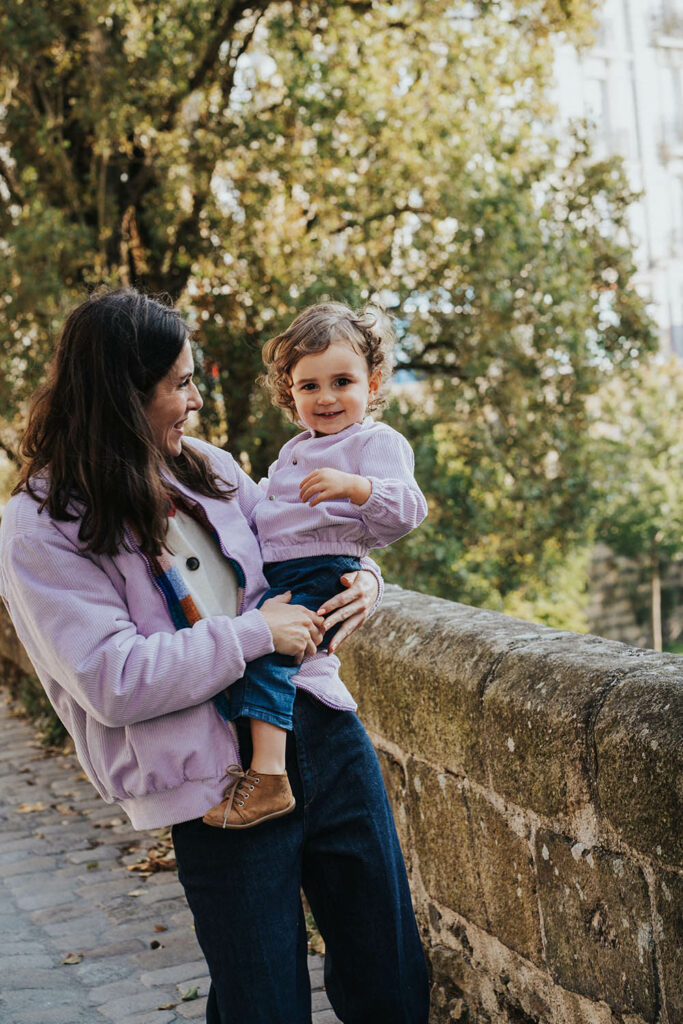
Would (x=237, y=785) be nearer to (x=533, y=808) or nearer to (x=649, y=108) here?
(x=533, y=808)

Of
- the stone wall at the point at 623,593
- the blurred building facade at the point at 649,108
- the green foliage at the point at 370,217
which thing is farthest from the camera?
the blurred building facade at the point at 649,108

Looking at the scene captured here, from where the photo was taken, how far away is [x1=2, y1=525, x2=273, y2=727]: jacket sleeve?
1.86 meters

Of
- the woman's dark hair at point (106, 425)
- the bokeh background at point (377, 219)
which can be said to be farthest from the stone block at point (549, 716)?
the bokeh background at point (377, 219)

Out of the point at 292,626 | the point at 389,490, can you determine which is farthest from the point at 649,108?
the point at 292,626

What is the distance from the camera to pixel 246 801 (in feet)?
6.48

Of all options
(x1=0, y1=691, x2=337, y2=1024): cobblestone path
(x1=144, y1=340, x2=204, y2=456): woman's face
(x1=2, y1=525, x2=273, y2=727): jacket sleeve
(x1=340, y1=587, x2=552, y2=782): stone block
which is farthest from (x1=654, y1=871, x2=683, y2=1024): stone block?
(x1=0, y1=691, x2=337, y2=1024): cobblestone path

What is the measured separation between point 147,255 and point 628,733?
821 cm

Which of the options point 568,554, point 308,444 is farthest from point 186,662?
point 568,554

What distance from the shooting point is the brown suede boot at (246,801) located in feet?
6.48

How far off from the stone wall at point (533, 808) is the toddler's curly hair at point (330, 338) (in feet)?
2.44

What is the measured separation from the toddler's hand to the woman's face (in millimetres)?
261

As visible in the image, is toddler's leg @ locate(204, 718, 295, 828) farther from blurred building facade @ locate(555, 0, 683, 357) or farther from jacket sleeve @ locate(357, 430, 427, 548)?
blurred building facade @ locate(555, 0, 683, 357)

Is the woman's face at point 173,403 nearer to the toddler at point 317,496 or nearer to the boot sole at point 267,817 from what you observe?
the toddler at point 317,496

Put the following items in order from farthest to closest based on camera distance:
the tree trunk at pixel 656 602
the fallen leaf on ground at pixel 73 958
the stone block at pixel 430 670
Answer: the tree trunk at pixel 656 602 → the fallen leaf on ground at pixel 73 958 → the stone block at pixel 430 670
